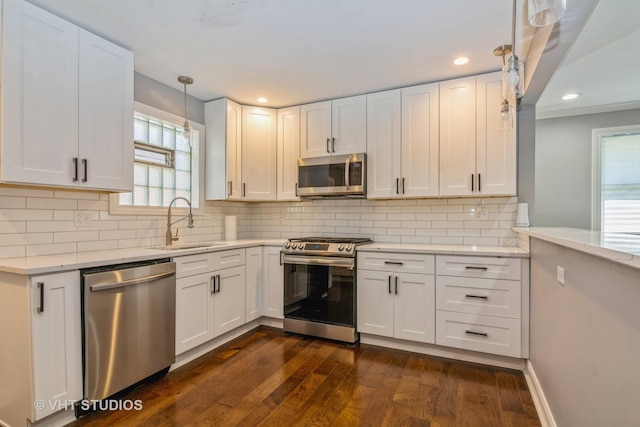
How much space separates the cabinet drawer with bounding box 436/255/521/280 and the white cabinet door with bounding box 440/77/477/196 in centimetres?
64

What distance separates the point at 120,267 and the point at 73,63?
136cm

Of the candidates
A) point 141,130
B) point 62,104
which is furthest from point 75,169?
point 141,130

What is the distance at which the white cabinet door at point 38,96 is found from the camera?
6.13 ft

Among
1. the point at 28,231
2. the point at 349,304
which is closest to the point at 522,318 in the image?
the point at 349,304

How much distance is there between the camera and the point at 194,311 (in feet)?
8.86

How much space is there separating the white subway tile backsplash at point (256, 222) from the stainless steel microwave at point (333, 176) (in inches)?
14.7

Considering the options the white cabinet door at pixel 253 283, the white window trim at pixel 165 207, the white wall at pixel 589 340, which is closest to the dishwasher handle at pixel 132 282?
the white window trim at pixel 165 207

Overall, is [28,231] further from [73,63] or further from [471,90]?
[471,90]

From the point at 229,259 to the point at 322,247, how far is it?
88cm

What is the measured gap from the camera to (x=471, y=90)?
295cm

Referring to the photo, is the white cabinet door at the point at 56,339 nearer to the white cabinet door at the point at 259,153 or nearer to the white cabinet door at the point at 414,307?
the white cabinet door at the point at 259,153

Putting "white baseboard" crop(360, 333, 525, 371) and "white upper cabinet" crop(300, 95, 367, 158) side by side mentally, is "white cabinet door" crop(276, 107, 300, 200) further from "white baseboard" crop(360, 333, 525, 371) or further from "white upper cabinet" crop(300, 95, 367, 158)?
"white baseboard" crop(360, 333, 525, 371)

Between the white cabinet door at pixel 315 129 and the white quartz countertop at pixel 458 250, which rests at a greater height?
the white cabinet door at pixel 315 129

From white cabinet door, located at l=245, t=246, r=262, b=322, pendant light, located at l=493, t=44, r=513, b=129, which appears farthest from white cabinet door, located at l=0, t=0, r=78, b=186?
pendant light, located at l=493, t=44, r=513, b=129
